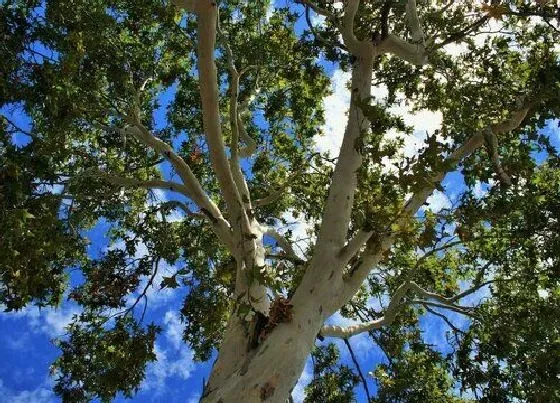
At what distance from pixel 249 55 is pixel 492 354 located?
6541 mm

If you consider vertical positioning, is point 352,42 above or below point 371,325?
above

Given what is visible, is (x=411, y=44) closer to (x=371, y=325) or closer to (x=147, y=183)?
(x=371, y=325)

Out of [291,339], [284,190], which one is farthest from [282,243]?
[291,339]

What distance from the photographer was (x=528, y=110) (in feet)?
22.1

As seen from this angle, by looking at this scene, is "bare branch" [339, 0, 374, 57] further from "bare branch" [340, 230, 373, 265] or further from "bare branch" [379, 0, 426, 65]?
"bare branch" [340, 230, 373, 265]

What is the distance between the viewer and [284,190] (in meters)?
9.98

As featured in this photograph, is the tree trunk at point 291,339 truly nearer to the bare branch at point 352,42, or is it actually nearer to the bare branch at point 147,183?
the bare branch at point 352,42

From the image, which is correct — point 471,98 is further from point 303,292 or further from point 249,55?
point 303,292

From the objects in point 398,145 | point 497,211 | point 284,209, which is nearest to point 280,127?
point 284,209

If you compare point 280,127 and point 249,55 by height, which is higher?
point 280,127

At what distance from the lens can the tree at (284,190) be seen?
5.55 metres

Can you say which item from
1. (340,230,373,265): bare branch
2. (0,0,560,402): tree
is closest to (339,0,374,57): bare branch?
(0,0,560,402): tree

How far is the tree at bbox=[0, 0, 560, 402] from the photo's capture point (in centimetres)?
555

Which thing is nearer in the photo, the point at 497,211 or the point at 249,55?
the point at 497,211
